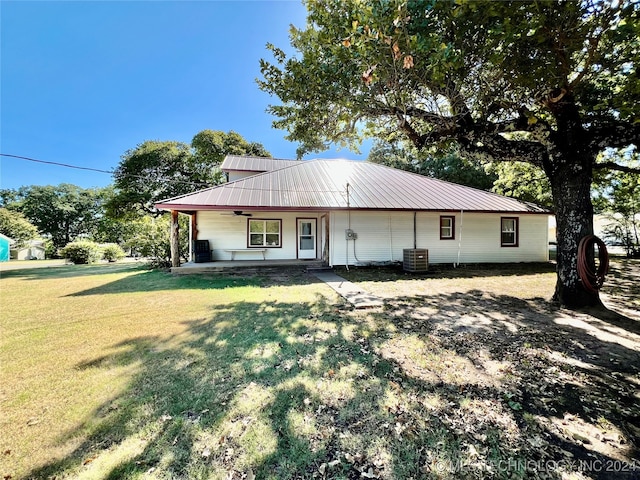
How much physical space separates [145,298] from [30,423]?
475cm

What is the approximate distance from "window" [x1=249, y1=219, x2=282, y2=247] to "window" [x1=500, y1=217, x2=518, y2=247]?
427 inches

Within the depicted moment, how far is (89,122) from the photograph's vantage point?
21.0 m

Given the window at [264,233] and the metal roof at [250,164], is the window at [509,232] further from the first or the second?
the metal roof at [250,164]

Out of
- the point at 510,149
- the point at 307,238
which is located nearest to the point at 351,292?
the point at 510,149

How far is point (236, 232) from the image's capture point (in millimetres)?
12852

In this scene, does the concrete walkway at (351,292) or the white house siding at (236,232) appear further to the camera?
the white house siding at (236,232)

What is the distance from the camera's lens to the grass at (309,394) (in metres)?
2.02

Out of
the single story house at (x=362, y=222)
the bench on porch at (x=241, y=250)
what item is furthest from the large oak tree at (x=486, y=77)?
the bench on porch at (x=241, y=250)

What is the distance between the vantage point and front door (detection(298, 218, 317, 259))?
1340 cm

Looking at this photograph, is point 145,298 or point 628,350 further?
point 145,298

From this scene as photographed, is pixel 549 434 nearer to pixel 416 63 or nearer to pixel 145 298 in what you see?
pixel 416 63

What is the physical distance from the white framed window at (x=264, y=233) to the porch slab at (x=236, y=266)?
973 millimetres

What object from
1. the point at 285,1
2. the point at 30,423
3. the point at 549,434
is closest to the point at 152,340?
the point at 30,423

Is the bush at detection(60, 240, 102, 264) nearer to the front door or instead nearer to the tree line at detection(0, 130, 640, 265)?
the tree line at detection(0, 130, 640, 265)
